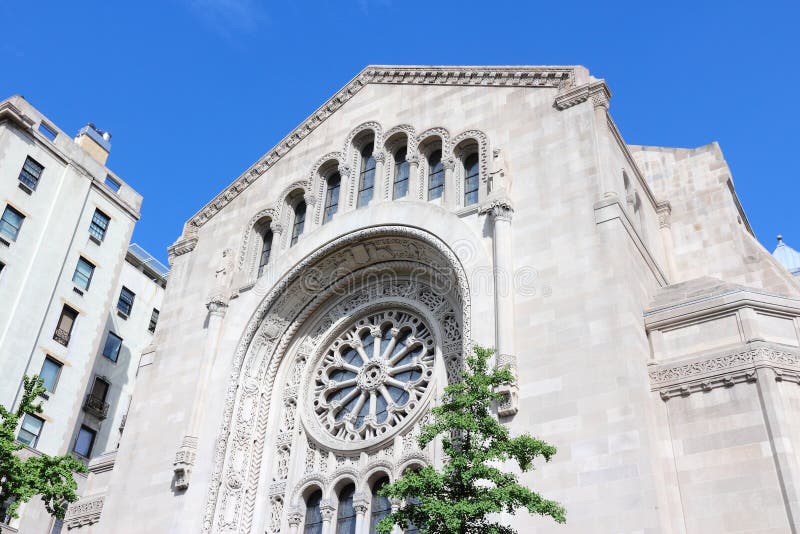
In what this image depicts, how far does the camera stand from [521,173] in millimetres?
24047

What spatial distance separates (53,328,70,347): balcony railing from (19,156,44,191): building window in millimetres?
6560

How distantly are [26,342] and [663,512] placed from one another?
28.9 meters

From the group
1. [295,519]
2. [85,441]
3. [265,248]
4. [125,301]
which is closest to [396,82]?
[265,248]

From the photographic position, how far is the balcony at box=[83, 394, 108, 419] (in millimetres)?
41406

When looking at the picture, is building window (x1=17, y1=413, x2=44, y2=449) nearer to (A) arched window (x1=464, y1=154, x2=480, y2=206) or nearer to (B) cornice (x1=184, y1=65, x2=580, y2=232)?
(B) cornice (x1=184, y1=65, x2=580, y2=232)

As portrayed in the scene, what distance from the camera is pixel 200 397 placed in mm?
26094

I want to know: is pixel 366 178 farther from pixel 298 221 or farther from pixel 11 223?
pixel 11 223

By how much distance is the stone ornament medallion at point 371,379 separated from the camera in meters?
23.9

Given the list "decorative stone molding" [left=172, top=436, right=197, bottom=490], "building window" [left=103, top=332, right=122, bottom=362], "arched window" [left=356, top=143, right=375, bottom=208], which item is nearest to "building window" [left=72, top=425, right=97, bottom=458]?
"building window" [left=103, top=332, right=122, bottom=362]

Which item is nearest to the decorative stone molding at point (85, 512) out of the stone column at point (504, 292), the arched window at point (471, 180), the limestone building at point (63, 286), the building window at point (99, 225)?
the limestone building at point (63, 286)

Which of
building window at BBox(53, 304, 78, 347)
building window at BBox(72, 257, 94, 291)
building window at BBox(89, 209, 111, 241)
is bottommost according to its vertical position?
building window at BBox(53, 304, 78, 347)

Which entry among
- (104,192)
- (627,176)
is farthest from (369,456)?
(104,192)

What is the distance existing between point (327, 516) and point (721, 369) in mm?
10710

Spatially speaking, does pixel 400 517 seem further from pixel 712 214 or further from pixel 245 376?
pixel 712 214
